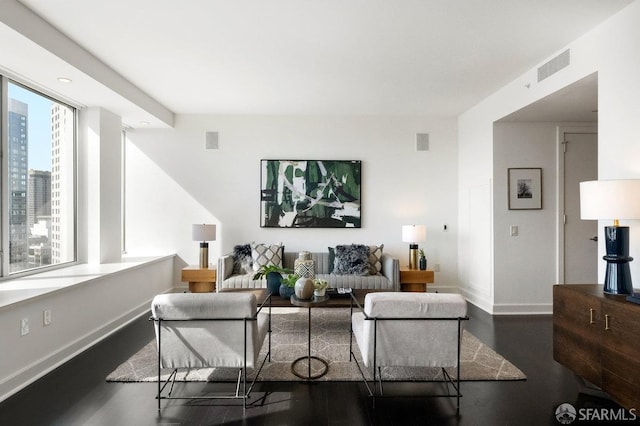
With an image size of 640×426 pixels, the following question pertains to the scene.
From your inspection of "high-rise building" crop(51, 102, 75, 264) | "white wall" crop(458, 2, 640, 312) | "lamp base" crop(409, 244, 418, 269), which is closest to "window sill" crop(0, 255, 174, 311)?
"high-rise building" crop(51, 102, 75, 264)

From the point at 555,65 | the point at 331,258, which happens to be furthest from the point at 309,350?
the point at 555,65

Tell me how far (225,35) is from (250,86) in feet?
3.83

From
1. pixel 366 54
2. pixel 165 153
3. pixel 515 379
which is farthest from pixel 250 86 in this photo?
pixel 515 379

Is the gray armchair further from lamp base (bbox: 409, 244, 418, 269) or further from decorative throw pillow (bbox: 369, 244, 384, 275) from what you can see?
lamp base (bbox: 409, 244, 418, 269)

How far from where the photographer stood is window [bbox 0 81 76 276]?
3.14 meters

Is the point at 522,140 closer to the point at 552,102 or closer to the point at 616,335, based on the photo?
Answer: the point at 552,102

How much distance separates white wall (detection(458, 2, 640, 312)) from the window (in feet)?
17.2

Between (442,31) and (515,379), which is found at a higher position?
(442,31)

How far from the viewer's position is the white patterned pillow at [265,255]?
4.61 m

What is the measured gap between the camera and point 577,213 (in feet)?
14.0

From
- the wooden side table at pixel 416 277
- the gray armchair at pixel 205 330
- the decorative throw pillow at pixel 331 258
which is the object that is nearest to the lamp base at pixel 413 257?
the wooden side table at pixel 416 277

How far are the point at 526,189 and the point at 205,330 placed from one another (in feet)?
13.7

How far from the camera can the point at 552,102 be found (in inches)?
137

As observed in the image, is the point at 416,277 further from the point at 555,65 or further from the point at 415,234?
the point at 555,65
